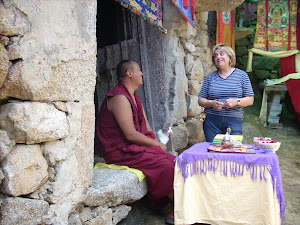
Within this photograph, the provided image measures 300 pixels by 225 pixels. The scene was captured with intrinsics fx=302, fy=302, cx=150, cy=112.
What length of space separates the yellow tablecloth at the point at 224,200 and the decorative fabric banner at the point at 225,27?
3.63 m

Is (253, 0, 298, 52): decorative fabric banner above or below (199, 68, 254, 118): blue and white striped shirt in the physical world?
above

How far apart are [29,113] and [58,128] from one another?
0.21 metres

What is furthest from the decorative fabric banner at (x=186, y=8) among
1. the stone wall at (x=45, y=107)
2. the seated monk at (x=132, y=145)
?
the stone wall at (x=45, y=107)

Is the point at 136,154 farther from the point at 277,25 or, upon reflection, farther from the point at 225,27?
the point at 277,25

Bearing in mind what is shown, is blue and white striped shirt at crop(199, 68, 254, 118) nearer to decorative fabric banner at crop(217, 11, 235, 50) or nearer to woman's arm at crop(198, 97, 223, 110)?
woman's arm at crop(198, 97, 223, 110)

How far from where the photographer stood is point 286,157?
5.28 metres

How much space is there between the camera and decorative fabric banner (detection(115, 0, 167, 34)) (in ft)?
8.41

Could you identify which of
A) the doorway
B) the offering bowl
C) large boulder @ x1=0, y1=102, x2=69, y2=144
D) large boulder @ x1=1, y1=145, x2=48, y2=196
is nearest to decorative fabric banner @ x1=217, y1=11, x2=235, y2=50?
the doorway

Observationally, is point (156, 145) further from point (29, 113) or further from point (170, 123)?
point (29, 113)

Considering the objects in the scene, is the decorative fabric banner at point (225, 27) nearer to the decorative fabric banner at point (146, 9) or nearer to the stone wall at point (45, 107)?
the decorative fabric banner at point (146, 9)

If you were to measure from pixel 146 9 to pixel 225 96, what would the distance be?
3.82 feet

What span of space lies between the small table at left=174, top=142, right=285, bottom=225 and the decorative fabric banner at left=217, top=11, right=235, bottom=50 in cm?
353

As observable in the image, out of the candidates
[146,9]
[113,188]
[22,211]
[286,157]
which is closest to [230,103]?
[146,9]

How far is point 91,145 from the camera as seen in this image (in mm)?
2104
